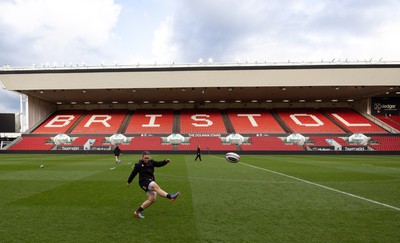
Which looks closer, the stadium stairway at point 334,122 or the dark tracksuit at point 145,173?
the dark tracksuit at point 145,173

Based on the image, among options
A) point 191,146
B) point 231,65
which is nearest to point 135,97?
point 191,146

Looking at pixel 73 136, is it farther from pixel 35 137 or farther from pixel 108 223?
pixel 108 223

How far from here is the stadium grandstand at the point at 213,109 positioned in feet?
125

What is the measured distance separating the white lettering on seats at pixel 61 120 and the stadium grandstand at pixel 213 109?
0.17 meters

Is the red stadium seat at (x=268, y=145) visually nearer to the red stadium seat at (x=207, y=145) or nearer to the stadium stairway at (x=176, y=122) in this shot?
the red stadium seat at (x=207, y=145)

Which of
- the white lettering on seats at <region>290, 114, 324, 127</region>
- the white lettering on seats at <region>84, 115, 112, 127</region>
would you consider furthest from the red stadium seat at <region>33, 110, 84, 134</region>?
the white lettering on seats at <region>290, 114, 324, 127</region>

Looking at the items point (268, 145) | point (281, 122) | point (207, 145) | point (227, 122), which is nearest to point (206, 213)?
point (207, 145)

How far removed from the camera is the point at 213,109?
5181 cm

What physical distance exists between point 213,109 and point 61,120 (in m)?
28.2

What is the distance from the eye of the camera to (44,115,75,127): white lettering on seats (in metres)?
46.0

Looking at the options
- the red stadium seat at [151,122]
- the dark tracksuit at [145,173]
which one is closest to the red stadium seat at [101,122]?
the red stadium seat at [151,122]

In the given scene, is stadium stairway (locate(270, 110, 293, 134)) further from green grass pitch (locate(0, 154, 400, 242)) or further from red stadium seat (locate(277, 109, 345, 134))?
green grass pitch (locate(0, 154, 400, 242))

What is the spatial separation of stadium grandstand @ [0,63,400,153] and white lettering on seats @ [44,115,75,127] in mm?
173

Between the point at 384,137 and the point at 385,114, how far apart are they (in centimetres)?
881
